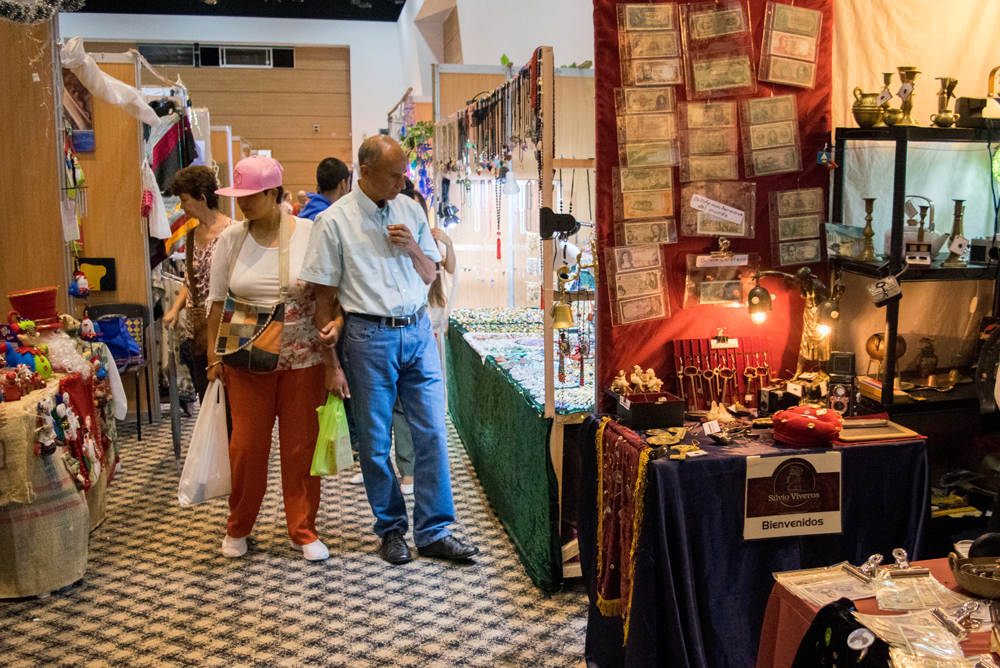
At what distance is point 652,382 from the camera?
103 inches

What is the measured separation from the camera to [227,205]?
9836 mm

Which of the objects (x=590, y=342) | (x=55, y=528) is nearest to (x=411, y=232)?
(x=590, y=342)

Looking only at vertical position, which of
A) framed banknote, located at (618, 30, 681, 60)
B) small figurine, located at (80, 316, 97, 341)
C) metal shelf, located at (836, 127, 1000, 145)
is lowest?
small figurine, located at (80, 316, 97, 341)

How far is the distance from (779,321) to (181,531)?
104 inches

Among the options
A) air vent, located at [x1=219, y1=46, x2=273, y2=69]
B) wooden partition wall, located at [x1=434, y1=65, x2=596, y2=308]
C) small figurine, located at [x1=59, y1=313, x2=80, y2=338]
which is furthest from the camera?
air vent, located at [x1=219, y1=46, x2=273, y2=69]

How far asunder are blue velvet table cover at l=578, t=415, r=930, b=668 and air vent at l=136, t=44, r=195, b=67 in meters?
11.5

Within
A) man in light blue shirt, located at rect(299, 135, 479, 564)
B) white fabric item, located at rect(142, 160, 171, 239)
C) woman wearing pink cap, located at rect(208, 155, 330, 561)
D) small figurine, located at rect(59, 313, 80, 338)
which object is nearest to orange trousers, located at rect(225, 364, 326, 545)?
woman wearing pink cap, located at rect(208, 155, 330, 561)

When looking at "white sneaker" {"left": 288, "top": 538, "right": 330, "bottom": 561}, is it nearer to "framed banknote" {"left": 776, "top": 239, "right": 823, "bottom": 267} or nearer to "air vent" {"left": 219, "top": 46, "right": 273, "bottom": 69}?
"framed banknote" {"left": 776, "top": 239, "right": 823, "bottom": 267}

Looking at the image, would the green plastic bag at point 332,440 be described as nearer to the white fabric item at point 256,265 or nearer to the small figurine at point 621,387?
the white fabric item at point 256,265

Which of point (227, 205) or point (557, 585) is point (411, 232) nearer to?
point (557, 585)

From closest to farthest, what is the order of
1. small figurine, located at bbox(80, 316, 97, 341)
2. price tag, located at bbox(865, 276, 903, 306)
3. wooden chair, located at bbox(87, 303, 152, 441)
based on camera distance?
price tag, located at bbox(865, 276, 903, 306) < small figurine, located at bbox(80, 316, 97, 341) < wooden chair, located at bbox(87, 303, 152, 441)

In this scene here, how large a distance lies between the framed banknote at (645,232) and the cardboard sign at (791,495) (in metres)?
0.81

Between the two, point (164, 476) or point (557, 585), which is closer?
point (557, 585)

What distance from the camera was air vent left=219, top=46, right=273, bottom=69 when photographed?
11.9m
